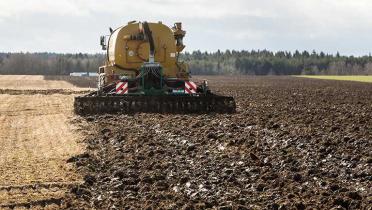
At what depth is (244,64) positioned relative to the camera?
16412 cm

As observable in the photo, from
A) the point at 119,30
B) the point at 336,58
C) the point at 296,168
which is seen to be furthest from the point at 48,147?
the point at 336,58

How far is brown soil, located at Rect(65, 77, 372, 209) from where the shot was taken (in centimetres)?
877

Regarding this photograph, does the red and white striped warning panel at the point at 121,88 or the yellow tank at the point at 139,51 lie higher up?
the yellow tank at the point at 139,51

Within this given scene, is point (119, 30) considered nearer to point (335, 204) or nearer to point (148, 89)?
point (148, 89)

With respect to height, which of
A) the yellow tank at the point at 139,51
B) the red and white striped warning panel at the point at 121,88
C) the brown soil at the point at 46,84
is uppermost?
the yellow tank at the point at 139,51

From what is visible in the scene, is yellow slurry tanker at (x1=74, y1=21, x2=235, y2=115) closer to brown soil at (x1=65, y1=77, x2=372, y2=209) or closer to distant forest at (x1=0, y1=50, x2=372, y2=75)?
brown soil at (x1=65, y1=77, x2=372, y2=209)

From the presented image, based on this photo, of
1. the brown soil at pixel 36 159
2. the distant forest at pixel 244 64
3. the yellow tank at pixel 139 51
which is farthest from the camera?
the distant forest at pixel 244 64

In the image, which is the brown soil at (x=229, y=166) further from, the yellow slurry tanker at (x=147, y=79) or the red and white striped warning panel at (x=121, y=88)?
the red and white striped warning panel at (x=121, y=88)

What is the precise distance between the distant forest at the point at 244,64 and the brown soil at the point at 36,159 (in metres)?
119

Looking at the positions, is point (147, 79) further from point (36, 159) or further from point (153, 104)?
point (36, 159)

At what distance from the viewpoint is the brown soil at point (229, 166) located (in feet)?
28.8

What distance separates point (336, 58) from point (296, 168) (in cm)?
16873

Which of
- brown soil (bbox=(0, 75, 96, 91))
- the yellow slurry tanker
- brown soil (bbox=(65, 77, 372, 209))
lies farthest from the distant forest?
brown soil (bbox=(65, 77, 372, 209))

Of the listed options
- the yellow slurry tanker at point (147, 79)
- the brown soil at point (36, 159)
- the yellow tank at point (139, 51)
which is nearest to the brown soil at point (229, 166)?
the brown soil at point (36, 159)
